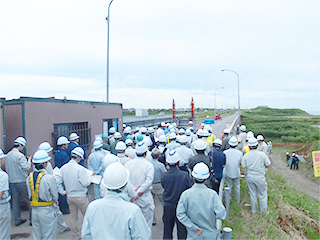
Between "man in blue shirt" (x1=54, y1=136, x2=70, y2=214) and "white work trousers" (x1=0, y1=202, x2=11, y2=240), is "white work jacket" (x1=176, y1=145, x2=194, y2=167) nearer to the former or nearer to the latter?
"man in blue shirt" (x1=54, y1=136, x2=70, y2=214)

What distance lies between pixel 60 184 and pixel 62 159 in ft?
4.90

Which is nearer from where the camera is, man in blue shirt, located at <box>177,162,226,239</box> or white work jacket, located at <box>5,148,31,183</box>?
man in blue shirt, located at <box>177,162,226,239</box>

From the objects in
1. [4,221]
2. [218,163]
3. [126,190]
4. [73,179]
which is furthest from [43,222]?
[218,163]

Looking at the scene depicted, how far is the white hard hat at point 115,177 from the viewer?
249 cm

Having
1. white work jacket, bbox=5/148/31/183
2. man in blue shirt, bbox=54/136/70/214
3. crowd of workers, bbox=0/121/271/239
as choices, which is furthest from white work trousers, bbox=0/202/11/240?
man in blue shirt, bbox=54/136/70/214

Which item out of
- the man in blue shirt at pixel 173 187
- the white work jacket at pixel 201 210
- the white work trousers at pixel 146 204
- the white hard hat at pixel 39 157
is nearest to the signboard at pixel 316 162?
the man in blue shirt at pixel 173 187

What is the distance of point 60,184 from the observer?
176 inches

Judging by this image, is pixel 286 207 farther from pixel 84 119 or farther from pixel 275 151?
pixel 275 151

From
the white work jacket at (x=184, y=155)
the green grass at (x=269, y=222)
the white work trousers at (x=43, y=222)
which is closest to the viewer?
the white work trousers at (x=43, y=222)

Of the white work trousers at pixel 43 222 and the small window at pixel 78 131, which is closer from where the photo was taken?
the white work trousers at pixel 43 222

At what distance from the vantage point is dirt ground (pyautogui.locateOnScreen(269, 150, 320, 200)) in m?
17.2

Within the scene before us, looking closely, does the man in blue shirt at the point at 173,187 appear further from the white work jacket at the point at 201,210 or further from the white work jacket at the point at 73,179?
the white work jacket at the point at 73,179

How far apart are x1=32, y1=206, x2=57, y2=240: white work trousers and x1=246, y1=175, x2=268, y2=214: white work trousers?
15.7ft

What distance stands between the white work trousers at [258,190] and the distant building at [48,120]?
5.88m
